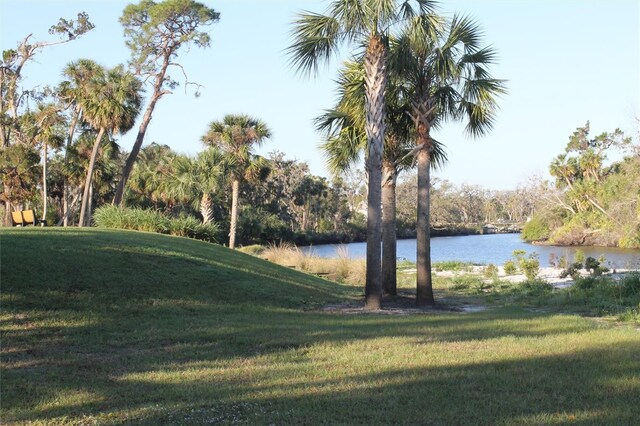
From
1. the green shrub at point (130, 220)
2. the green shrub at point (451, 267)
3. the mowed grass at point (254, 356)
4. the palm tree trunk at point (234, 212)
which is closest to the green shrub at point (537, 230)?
the green shrub at point (451, 267)

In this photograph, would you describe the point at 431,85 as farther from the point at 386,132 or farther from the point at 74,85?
the point at 74,85

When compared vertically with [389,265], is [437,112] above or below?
above

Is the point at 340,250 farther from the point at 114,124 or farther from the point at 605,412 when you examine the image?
the point at 605,412

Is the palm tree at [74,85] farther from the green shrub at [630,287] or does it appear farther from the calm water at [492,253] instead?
the green shrub at [630,287]

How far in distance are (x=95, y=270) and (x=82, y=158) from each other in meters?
30.1

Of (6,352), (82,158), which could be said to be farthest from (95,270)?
(82,158)

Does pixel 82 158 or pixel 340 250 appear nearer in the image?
pixel 340 250

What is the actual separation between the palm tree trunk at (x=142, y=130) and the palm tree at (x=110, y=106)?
0.89 metres

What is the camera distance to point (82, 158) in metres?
40.6

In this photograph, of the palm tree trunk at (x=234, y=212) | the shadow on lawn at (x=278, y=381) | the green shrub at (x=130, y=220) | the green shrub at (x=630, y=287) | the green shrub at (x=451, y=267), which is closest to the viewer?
the shadow on lawn at (x=278, y=381)

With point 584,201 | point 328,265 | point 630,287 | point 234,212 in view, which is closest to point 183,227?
point 328,265

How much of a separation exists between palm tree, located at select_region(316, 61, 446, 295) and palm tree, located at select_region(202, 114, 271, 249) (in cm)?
1969

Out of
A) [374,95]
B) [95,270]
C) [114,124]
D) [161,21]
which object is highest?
[161,21]

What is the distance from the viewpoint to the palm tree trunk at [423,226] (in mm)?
15914
